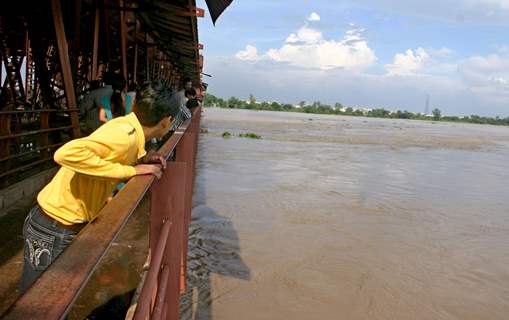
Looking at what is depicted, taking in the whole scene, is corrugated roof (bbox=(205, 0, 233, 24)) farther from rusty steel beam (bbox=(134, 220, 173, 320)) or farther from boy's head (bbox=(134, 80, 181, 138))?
rusty steel beam (bbox=(134, 220, 173, 320))

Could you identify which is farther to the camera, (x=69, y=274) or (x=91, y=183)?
(x=91, y=183)

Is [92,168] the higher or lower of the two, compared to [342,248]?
higher

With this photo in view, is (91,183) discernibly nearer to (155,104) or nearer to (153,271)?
(155,104)

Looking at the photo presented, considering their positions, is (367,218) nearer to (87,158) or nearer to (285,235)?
(285,235)

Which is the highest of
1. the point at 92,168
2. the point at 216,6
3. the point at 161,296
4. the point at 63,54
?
the point at 216,6

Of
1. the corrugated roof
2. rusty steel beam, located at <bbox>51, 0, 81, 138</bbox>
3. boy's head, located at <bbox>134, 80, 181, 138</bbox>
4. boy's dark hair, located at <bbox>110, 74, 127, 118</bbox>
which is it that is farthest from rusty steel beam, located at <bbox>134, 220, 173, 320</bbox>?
rusty steel beam, located at <bbox>51, 0, 81, 138</bbox>

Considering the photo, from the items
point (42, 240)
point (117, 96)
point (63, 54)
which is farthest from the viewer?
point (63, 54)

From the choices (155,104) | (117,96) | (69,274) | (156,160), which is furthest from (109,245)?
(117,96)

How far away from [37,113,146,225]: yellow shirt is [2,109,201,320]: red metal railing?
0.16 metres

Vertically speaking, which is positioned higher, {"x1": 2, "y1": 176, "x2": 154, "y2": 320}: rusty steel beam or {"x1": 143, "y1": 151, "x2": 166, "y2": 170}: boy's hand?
{"x1": 143, "y1": 151, "x2": 166, "y2": 170}: boy's hand

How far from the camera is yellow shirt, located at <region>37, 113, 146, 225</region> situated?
1825mm

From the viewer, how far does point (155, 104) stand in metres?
2.02

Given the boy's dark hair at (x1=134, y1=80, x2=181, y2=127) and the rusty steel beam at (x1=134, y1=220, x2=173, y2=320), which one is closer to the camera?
the rusty steel beam at (x1=134, y1=220, x2=173, y2=320)

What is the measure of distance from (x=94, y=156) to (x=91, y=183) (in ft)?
1.02
